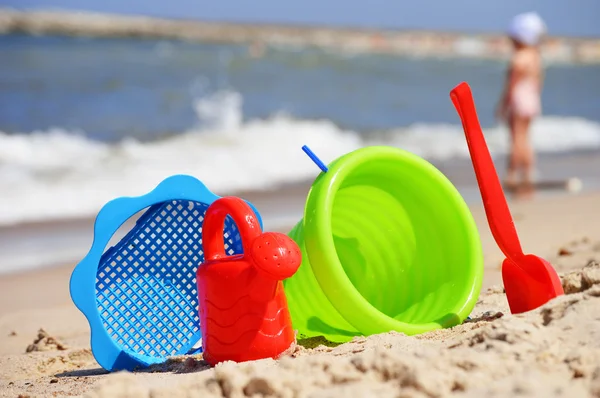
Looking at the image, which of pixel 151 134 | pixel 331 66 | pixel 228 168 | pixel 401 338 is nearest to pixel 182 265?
pixel 401 338

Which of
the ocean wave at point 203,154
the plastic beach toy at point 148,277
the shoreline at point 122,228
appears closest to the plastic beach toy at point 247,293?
the plastic beach toy at point 148,277

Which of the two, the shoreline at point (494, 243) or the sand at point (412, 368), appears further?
the shoreline at point (494, 243)

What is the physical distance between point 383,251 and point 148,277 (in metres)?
0.91

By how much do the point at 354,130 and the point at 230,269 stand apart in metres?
7.85

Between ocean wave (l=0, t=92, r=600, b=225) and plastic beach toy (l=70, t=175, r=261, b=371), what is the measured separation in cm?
298

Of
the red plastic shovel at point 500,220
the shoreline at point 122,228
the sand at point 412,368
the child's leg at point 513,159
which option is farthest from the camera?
the child's leg at point 513,159

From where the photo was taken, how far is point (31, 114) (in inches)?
388

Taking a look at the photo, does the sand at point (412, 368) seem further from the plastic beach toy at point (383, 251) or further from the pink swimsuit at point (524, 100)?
the pink swimsuit at point (524, 100)

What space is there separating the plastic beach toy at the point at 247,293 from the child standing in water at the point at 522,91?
5.06 meters

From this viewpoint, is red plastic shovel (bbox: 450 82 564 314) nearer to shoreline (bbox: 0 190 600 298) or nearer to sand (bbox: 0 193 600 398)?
sand (bbox: 0 193 600 398)

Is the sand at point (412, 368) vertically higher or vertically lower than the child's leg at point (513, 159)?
lower

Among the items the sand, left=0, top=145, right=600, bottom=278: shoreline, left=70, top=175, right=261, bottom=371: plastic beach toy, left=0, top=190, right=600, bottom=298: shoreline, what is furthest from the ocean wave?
the sand

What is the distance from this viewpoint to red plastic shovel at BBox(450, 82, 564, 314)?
8.04 ft

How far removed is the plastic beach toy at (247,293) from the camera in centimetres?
229
